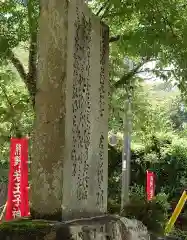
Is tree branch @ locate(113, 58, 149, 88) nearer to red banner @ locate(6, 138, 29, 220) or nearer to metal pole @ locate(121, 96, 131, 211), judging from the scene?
metal pole @ locate(121, 96, 131, 211)

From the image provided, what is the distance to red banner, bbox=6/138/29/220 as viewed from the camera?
29.6 ft

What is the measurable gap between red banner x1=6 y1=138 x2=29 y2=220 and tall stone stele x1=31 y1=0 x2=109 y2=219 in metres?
4.76

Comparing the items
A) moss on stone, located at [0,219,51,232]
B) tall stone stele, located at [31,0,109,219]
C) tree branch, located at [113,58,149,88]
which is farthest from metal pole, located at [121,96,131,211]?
moss on stone, located at [0,219,51,232]

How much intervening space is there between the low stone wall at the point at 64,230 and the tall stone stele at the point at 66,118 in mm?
189

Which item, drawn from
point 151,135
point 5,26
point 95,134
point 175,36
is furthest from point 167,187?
point 95,134

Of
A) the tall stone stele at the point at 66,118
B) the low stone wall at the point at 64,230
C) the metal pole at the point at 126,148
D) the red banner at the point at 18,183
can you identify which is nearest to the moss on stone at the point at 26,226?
the low stone wall at the point at 64,230

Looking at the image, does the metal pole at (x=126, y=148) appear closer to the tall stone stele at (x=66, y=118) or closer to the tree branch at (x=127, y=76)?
the tree branch at (x=127, y=76)

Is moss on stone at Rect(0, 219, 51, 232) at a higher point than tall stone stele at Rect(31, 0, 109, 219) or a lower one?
lower

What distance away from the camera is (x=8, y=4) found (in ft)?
31.0

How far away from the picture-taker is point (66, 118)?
3994 millimetres

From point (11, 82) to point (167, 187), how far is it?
787 cm

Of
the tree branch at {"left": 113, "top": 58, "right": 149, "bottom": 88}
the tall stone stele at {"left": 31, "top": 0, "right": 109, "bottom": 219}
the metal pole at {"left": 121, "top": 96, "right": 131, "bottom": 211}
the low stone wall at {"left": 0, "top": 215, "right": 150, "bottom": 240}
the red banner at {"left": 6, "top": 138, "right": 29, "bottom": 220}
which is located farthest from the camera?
the metal pole at {"left": 121, "top": 96, "right": 131, "bottom": 211}

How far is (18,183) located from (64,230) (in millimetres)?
5854

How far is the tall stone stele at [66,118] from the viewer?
156 inches
